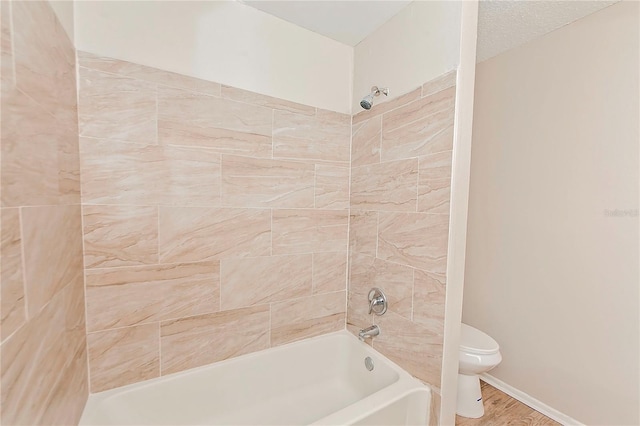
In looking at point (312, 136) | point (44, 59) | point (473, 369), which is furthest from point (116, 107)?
point (473, 369)

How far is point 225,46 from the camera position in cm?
141

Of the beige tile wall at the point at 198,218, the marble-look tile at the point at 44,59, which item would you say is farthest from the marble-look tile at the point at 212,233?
the marble-look tile at the point at 44,59

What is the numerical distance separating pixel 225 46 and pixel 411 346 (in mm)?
1860

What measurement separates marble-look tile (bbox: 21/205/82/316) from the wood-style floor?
2128 millimetres

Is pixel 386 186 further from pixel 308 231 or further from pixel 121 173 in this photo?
pixel 121 173

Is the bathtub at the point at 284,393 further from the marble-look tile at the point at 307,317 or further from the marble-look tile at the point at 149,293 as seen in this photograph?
the marble-look tile at the point at 149,293

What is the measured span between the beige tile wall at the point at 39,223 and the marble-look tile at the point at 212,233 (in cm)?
34

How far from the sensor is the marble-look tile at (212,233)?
4.34 ft

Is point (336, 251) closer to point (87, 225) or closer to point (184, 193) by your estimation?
point (184, 193)

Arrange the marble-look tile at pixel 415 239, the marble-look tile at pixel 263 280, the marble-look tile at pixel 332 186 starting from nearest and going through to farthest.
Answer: the marble-look tile at pixel 415 239 < the marble-look tile at pixel 263 280 < the marble-look tile at pixel 332 186

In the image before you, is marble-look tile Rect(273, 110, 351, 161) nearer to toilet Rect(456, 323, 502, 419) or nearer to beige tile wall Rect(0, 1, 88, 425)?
beige tile wall Rect(0, 1, 88, 425)

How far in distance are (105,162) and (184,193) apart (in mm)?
336

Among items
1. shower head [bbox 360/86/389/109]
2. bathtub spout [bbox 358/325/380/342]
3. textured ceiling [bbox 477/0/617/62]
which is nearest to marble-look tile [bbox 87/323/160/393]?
bathtub spout [bbox 358/325/380/342]

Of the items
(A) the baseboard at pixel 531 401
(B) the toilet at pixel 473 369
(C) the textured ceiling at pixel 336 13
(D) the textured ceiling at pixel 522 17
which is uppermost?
(D) the textured ceiling at pixel 522 17
